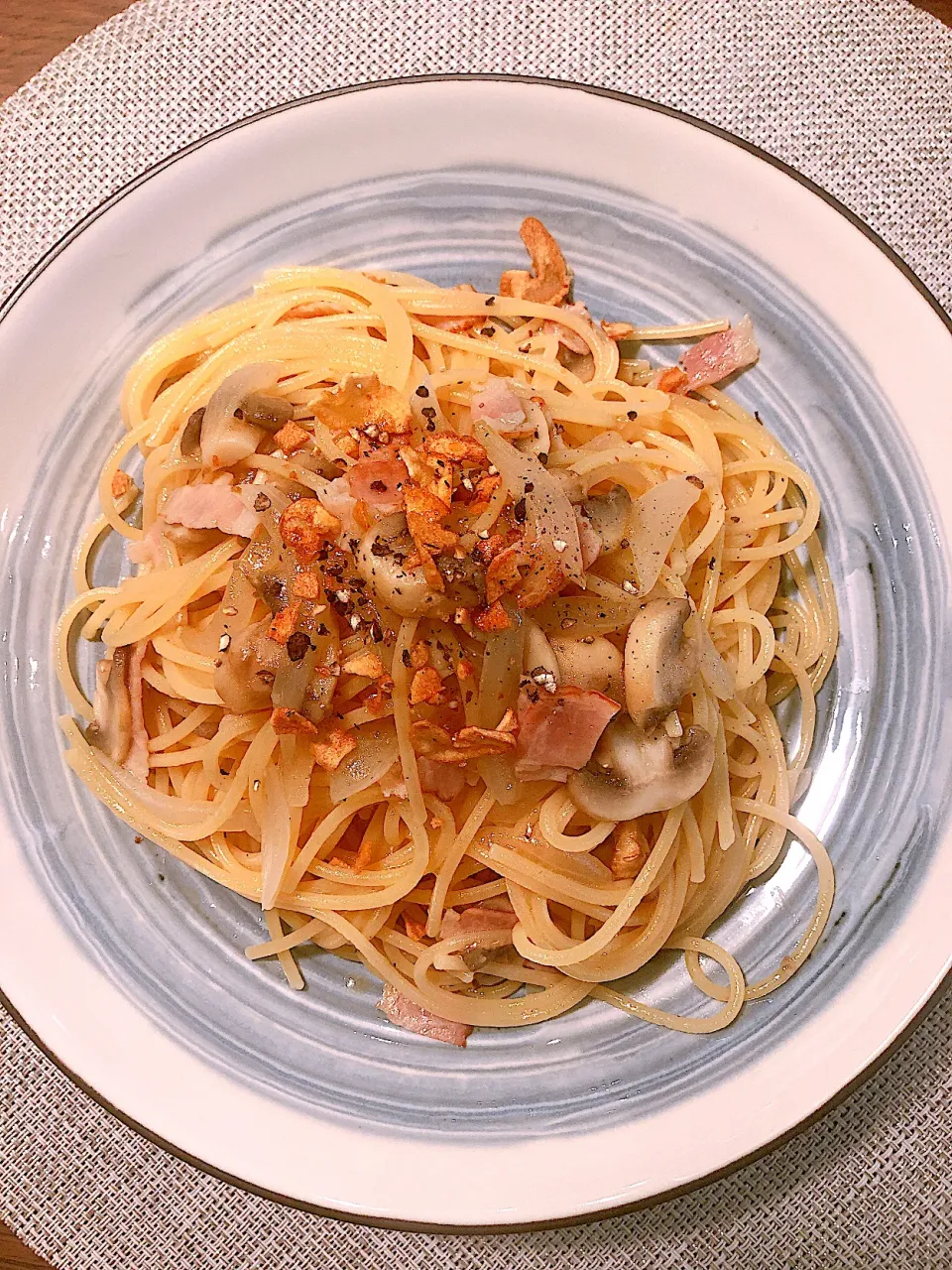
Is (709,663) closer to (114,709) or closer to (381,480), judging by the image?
(381,480)

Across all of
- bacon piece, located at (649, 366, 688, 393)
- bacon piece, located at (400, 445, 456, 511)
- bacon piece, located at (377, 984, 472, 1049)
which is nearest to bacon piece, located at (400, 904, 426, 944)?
bacon piece, located at (377, 984, 472, 1049)

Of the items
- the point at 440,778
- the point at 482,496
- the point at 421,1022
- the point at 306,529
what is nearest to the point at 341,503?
the point at 306,529

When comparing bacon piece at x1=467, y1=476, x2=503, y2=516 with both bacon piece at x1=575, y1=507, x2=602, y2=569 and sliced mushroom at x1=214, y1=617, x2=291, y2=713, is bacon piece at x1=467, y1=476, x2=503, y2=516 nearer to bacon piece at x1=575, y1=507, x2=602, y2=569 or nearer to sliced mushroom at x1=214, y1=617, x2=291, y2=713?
bacon piece at x1=575, y1=507, x2=602, y2=569

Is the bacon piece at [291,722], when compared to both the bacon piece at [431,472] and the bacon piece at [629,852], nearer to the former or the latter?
the bacon piece at [431,472]

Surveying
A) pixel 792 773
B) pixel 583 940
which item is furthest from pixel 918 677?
pixel 583 940

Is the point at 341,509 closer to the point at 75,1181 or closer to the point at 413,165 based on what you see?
the point at 413,165

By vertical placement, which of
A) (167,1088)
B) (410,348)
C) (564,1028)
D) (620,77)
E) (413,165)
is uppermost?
(620,77)

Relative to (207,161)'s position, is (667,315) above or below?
above
